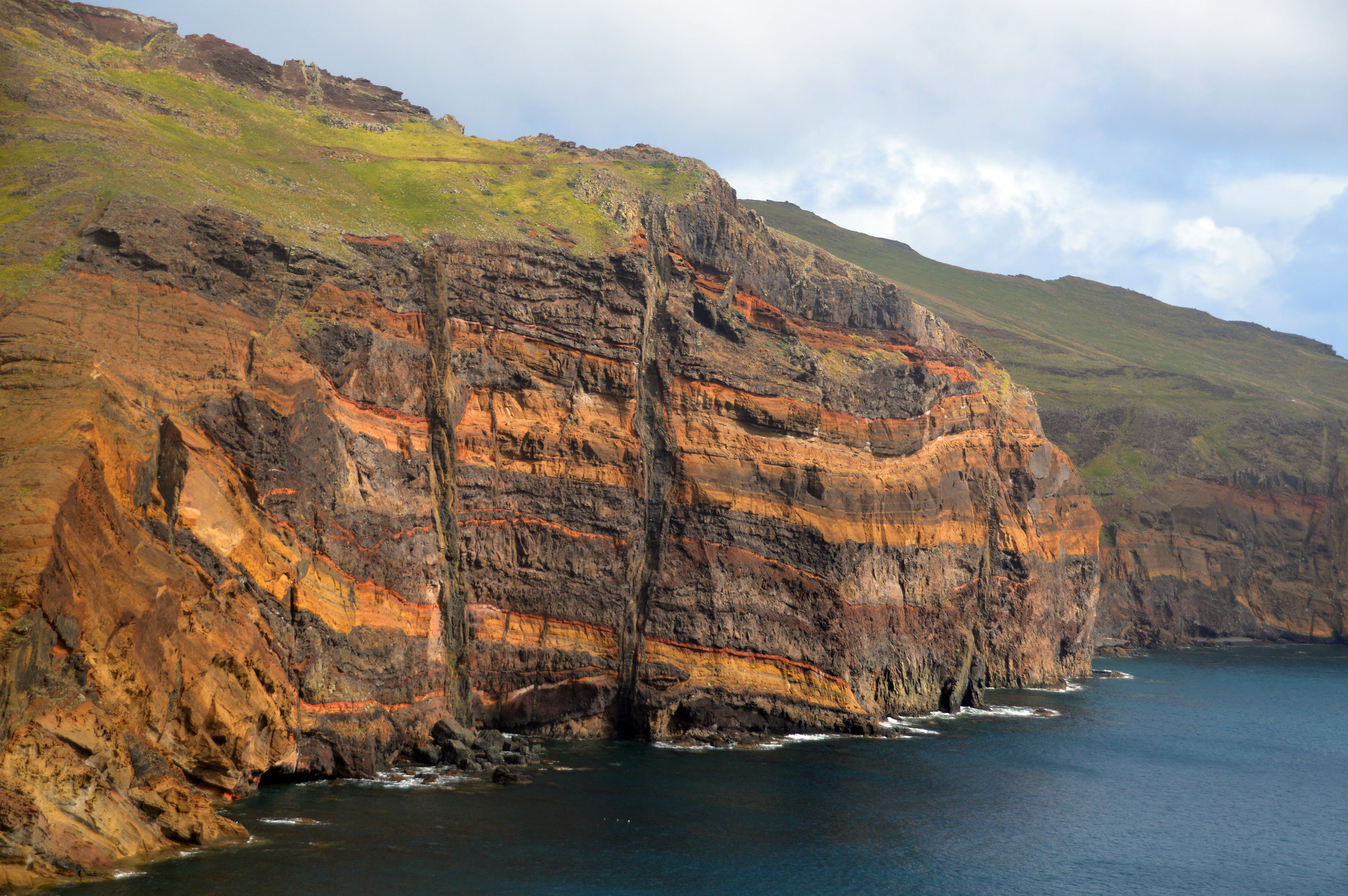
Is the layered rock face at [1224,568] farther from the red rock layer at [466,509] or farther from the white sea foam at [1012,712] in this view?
the white sea foam at [1012,712]

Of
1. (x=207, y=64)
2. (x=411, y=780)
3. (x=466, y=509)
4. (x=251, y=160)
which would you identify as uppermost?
(x=207, y=64)

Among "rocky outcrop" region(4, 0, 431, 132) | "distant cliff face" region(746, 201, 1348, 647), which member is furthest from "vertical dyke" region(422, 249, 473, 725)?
"distant cliff face" region(746, 201, 1348, 647)

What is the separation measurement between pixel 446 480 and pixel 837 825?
101 ft

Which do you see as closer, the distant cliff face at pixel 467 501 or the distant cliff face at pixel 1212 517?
the distant cliff face at pixel 467 501

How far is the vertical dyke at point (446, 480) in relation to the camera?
192ft

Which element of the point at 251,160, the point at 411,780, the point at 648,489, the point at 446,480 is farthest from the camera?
the point at 648,489

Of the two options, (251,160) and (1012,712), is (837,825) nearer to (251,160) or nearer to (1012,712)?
(1012,712)

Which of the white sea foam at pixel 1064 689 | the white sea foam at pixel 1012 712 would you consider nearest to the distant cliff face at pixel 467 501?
the white sea foam at pixel 1064 689

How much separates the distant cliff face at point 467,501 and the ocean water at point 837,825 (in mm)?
3781

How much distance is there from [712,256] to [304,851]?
55239 mm

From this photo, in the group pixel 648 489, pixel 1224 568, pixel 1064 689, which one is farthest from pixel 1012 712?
pixel 1224 568

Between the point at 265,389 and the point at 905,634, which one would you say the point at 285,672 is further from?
the point at 905,634

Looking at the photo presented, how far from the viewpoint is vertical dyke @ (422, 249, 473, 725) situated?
192 ft

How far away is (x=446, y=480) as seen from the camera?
6106 cm
